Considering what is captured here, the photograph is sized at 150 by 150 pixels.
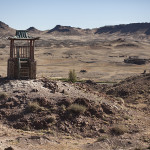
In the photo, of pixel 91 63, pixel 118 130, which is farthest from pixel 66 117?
pixel 91 63

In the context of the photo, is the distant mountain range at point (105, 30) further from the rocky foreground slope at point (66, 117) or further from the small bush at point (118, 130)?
the small bush at point (118, 130)

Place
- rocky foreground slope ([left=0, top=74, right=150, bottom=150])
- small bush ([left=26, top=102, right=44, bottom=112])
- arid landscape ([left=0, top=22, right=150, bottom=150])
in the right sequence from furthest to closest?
small bush ([left=26, top=102, right=44, bottom=112]) < rocky foreground slope ([left=0, top=74, right=150, bottom=150]) < arid landscape ([left=0, top=22, right=150, bottom=150])

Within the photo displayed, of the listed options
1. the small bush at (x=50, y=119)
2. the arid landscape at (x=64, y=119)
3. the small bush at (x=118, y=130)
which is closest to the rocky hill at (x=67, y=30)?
the arid landscape at (x=64, y=119)

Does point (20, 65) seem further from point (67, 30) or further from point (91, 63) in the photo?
point (67, 30)

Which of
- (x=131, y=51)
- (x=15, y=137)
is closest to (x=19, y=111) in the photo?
(x=15, y=137)

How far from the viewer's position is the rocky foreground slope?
12.4 meters

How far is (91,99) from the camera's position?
16391 mm

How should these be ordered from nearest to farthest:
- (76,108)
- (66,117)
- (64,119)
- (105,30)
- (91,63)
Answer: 1. (64,119)
2. (66,117)
3. (76,108)
4. (91,63)
5. (105,30)

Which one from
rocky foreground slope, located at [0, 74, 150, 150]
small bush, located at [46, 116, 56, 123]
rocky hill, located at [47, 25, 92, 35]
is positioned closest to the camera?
rocky foreground slope, located at [0, 74, 150, 150]

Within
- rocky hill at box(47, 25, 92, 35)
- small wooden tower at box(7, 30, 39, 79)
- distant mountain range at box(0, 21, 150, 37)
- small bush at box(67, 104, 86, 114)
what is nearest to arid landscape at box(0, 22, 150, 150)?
small bush at box(67, 104, 86, 114)

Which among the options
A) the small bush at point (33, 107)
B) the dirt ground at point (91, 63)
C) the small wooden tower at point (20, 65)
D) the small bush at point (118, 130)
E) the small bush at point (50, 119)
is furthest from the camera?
the dirt ground at point (91, 63)

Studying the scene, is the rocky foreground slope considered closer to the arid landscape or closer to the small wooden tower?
the arid landscape

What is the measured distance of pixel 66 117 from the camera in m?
14.2

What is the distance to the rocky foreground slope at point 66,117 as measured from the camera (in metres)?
12.4
